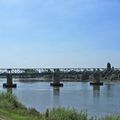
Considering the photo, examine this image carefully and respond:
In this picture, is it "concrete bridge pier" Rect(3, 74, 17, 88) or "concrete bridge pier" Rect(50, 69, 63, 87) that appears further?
"concrete bridge pier" Rect(50, 69, 63, 87)

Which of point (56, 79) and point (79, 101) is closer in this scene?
point (79, 101)

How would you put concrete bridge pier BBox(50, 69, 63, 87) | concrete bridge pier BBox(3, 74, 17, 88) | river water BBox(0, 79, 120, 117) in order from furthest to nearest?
concrete bridge pier BBox(50, 69, 63, 87) < concrete bridge pier BBox(3, 74, 17, 88) < river water BBox(0, 79, 120, 117)

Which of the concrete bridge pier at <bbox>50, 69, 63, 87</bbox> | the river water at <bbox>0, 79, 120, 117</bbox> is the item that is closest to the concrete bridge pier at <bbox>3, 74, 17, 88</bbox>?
the concrete bridge pier at <bbox>50, 69, 63, 87</bbox>

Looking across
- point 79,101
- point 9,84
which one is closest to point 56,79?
point 9,84

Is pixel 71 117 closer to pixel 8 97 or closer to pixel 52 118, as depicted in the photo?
pixel 52 118

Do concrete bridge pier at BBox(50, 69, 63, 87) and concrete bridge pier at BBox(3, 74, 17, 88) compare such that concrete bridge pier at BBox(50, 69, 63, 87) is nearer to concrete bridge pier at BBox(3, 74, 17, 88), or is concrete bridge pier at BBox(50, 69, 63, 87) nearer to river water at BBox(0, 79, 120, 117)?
concrete bridge pier at BBox(3, 74, 17, 88)

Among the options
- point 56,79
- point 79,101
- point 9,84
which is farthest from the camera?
point 56,79

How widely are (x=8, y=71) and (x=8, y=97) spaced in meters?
146

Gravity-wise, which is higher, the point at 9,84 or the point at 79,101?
the point at 79,101

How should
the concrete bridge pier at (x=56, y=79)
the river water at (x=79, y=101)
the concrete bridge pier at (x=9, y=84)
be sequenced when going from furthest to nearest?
the concrete bridge pier at (x=56, y=79), the concrete bridge pier at (x=9, y=84), the river water at (x=79, y=101)

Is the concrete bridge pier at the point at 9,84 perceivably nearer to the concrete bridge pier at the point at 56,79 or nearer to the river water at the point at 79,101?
the concrete bridge pier at the point at 56,79

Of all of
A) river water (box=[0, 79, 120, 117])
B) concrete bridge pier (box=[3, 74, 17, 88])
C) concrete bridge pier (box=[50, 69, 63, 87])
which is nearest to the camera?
river water (box=[0, 79, 120, 117])

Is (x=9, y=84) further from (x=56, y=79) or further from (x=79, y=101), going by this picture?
(x=79, y=101)

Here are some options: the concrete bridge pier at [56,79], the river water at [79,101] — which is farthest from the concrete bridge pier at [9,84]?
the river water at [79,101]
